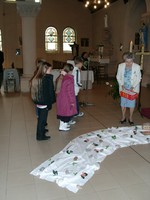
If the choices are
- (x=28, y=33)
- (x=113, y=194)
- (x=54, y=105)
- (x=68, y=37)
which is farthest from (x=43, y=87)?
(x=68, y=37)

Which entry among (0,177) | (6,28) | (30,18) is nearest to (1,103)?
(30,18)

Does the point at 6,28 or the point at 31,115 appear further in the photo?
the point at 6,28

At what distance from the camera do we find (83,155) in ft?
11.9

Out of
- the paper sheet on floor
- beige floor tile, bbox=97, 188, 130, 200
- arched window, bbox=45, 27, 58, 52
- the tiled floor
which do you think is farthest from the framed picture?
beige floor tile, bbox=97, 188, 130, 200

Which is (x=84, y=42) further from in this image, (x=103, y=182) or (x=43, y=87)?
(x=103, y=182)

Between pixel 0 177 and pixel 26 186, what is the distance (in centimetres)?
41

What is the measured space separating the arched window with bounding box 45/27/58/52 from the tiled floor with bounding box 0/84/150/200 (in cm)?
1219

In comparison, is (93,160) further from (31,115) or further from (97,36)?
(97,36)

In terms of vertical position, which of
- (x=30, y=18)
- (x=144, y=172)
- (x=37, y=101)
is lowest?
(x=144, y=172)

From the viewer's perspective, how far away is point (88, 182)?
291 cm

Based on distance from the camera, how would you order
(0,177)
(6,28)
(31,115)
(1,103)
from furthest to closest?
(6,28) → (1,103) → (31,115) → (0,177)

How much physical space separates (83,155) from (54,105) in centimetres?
365

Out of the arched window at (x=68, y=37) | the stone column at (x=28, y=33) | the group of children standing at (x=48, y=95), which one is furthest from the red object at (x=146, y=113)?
the arched window at (x=68, y=37)

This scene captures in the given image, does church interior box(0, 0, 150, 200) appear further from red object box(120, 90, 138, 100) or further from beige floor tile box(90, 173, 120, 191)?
red object box(120, 90, 138, 100)
